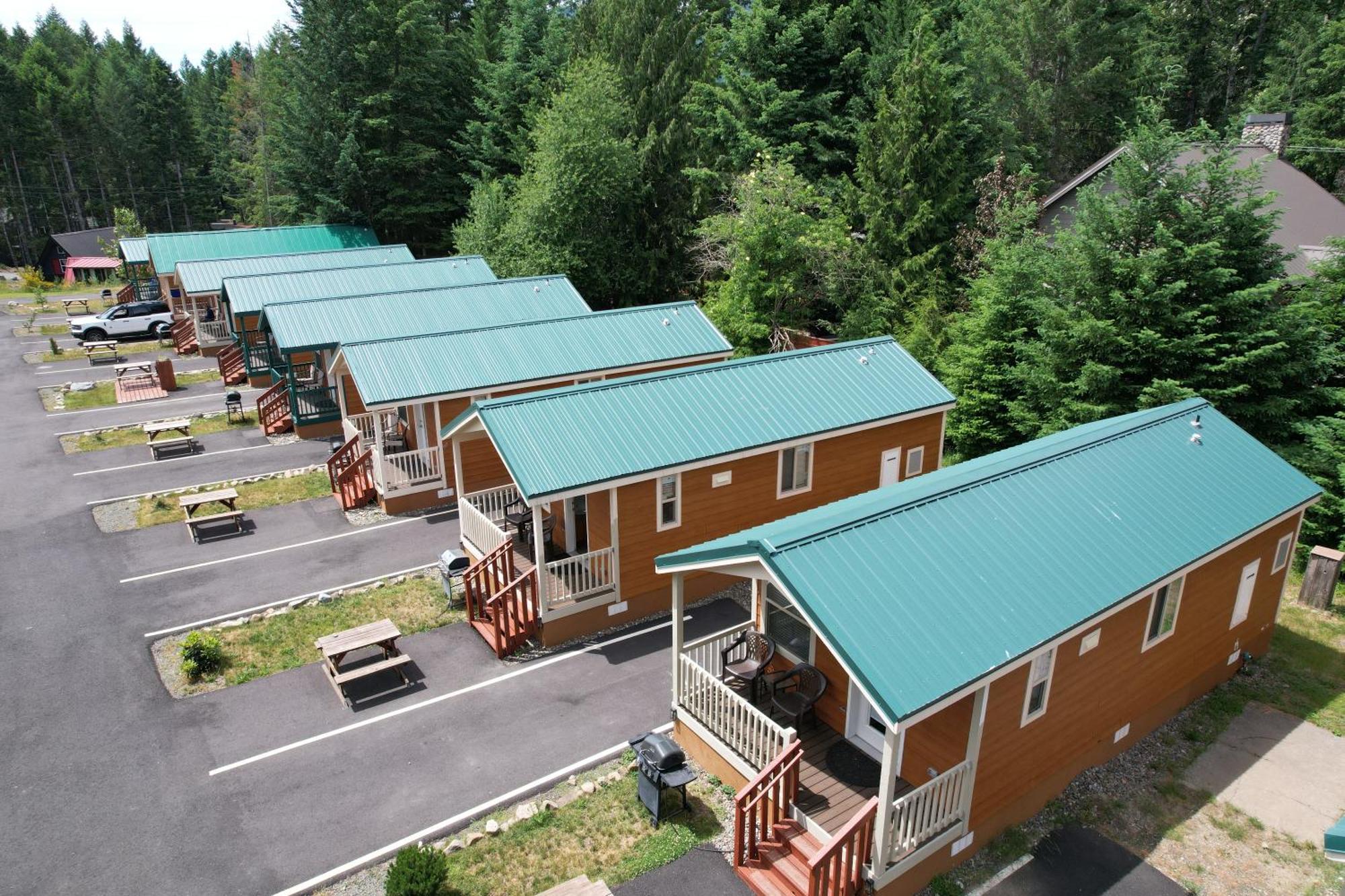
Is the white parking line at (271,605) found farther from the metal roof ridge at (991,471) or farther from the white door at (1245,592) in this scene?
the white door at (1245,592)

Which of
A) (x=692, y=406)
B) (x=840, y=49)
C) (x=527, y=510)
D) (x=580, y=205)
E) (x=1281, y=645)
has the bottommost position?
(x=1281, y=645)

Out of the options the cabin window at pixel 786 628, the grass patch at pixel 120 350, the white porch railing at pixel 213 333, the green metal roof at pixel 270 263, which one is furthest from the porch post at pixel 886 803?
the grass patch at pixel 120 350

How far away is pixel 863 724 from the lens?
10.6m

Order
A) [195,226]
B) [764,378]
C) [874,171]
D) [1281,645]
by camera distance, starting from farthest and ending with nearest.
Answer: [195,226]
[874,171]
[764,378]
[1281,645]

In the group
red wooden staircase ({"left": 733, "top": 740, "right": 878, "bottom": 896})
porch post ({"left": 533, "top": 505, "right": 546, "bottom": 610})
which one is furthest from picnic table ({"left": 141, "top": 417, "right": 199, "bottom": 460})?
red wooden staircase ({"left": 733, "top": 740, "right": 878, "bottom": 896})

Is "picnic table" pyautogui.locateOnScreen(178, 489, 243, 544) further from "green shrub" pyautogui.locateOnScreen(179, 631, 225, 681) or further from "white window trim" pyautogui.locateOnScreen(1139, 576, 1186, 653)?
"white window trim" pyautogui.locateOnScreen(1139, 576, 1186, 653)

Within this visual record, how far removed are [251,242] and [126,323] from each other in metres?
6.93

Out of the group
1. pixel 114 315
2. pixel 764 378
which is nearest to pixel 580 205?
pixel 764 378

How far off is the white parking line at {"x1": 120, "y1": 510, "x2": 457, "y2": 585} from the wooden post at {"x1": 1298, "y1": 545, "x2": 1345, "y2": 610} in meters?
18.6

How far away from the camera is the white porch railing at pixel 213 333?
36.2m

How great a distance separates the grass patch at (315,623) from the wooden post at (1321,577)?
16638 mm

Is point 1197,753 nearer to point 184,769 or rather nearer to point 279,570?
point 184,769

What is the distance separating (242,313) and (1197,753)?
1164 inches

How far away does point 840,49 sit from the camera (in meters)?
33.4
